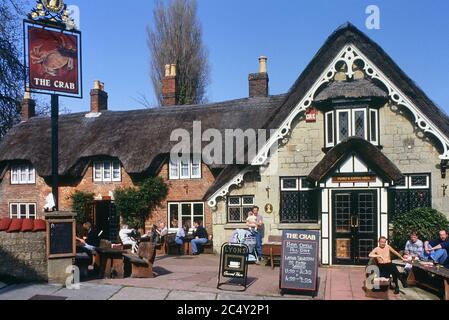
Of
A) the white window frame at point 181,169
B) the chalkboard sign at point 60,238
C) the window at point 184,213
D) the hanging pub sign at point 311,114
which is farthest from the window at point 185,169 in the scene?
the chalkboard sign at point 60,238

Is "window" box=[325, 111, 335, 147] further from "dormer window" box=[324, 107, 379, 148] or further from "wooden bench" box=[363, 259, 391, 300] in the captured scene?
"wooden bench" box=[363, 259, 391, 300]

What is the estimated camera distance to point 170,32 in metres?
38.2

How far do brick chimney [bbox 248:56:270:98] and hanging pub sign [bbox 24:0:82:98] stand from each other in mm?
11386

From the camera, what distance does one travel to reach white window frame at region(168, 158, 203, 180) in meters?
21.7

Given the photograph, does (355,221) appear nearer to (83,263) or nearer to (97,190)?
(83,263)

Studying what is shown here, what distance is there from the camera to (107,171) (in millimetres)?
23344

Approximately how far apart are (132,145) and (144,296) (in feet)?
44.1

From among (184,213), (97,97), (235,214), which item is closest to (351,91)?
(235,214)

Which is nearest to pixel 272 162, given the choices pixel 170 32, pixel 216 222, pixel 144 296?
pixel 216 222

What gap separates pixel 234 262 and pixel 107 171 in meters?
13.6

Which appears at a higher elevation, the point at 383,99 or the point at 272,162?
the point at 383,99
